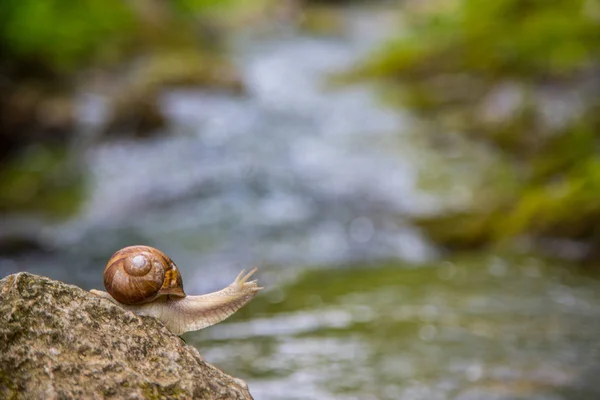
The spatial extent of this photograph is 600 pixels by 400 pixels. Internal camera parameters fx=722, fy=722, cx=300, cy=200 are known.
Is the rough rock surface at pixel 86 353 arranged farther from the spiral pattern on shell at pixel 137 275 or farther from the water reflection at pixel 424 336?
the water reflection at pixel 424 336

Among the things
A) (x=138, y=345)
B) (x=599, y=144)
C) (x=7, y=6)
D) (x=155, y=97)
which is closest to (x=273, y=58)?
(x=155, y=97)

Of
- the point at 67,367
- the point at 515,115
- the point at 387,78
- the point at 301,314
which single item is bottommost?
the point at 67,367

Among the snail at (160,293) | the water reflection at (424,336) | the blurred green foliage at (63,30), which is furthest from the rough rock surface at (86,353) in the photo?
the blurred green foliage at (63,30)

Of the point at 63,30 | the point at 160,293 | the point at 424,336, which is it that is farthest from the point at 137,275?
the point at 63,30

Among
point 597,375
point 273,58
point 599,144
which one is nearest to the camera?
point 597,375

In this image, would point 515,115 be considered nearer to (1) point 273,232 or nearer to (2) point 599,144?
(2) point 599,144

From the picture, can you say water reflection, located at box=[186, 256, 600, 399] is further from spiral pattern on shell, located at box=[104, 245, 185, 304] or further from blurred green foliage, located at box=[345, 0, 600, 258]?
spiral pattern on shell, located at box=[104, 245, 185, 304]
